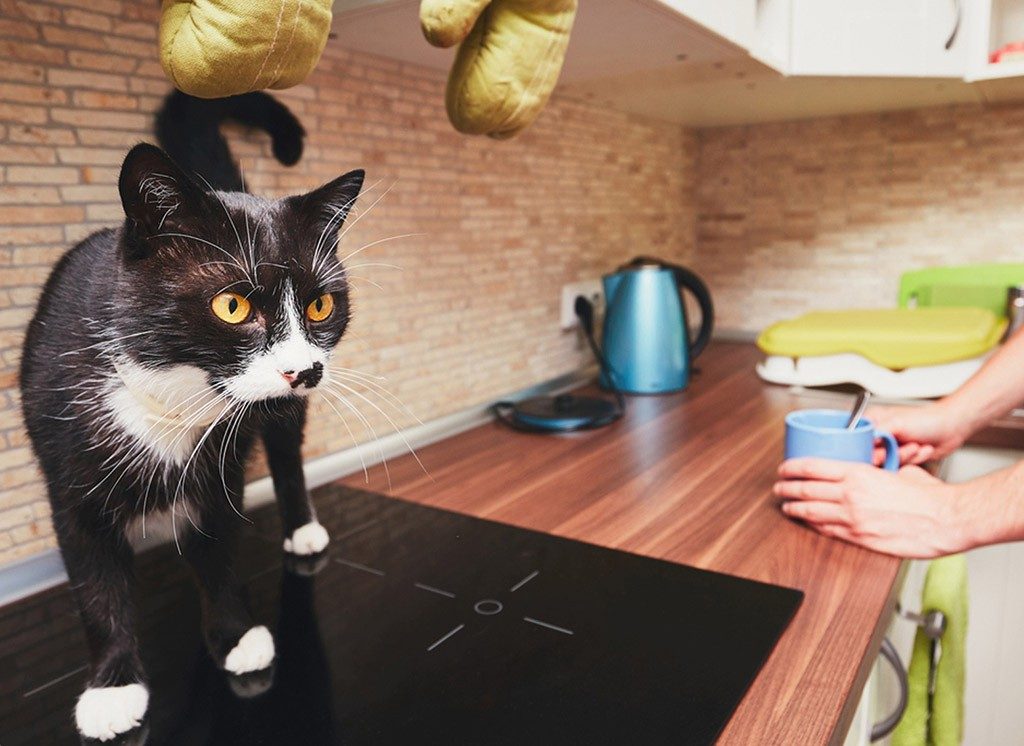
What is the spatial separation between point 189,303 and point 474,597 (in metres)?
0.39

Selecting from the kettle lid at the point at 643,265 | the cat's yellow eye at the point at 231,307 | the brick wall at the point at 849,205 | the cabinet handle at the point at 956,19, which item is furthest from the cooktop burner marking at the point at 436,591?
the brick wall at the point at 849,205

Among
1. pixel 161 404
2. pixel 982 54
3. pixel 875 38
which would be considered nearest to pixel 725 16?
pixel 875 38

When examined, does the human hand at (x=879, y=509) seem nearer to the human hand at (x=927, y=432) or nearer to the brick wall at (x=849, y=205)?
the human hand at (x=927, y=432)

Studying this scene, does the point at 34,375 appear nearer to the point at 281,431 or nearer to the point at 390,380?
the point at 281,431

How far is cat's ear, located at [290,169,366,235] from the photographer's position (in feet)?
1.61

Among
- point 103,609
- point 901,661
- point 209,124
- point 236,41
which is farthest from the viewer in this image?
point 901,661

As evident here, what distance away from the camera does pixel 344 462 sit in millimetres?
1046

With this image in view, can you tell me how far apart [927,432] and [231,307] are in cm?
95

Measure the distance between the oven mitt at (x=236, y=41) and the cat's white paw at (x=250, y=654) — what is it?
417mm

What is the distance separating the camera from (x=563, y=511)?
35.4 inches

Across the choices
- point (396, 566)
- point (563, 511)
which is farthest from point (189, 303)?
point (563, 511)

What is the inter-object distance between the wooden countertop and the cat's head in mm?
399

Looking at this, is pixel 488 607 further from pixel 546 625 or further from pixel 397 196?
pixel 397 196

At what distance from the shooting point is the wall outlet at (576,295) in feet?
4.96
